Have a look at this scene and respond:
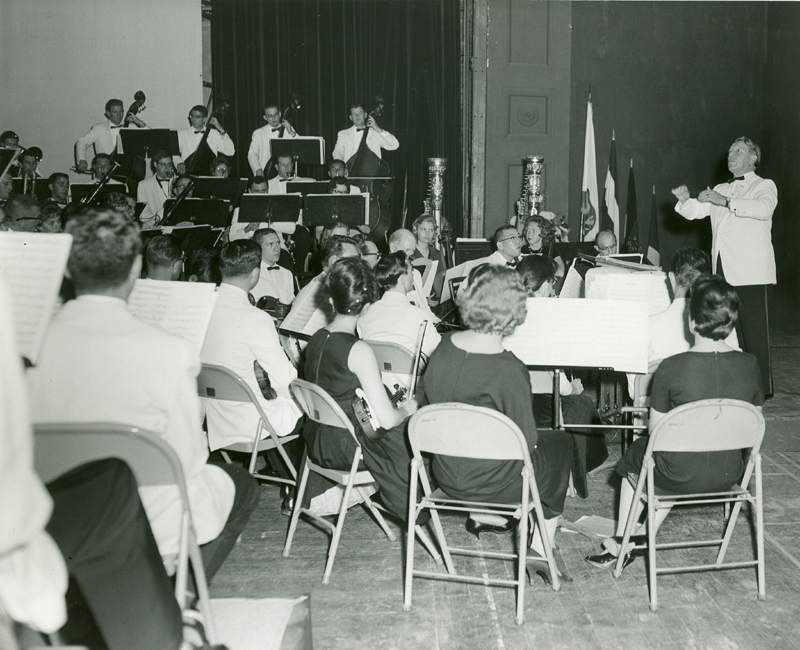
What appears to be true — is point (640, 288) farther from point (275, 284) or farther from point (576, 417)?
point (275, 284)

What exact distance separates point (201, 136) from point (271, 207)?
108 inches

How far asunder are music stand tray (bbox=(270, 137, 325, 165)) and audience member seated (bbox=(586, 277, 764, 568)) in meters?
6.00

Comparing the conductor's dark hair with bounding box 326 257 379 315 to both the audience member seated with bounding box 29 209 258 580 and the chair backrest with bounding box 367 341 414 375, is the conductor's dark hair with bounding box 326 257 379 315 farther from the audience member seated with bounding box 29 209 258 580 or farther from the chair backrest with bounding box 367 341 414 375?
the audience member seated with bounding box 29 209 258 580

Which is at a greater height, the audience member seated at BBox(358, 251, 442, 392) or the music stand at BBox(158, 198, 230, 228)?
the music stand at BBox(158, 198, 230, 228)

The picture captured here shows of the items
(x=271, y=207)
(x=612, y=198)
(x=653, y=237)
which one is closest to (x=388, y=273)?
(x=271, y=207)

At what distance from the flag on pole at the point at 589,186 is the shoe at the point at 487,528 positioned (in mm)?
5969

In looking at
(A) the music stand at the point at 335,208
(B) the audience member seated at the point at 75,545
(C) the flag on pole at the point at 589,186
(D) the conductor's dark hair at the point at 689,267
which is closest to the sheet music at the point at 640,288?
(D) the conductor's dark hair at the point at 689,267

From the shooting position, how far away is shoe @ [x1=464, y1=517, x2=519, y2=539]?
315 cm

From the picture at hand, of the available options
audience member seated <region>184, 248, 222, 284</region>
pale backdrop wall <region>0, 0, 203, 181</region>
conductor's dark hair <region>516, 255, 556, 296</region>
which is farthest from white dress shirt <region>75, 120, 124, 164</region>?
conductor's dark hair <region>516, 255, 556, 296</region>

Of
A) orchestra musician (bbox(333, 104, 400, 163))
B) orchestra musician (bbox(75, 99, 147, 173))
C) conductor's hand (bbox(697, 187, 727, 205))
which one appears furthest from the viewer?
orchestra musician (bbox(333, 104, 400, 163))

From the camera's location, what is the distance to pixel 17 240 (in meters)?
1.84

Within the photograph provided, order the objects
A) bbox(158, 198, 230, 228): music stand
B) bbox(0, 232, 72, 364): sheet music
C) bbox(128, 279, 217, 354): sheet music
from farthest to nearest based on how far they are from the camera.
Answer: bbox(158, 198, 230, 228): music stand
bbox(128, 279, 217, 354): sheet music
bbox(0, 232, 72, 364): sheet music

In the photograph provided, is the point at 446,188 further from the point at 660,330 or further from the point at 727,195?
the point at 660,330

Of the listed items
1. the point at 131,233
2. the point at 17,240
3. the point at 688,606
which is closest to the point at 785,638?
the point at 688,606
